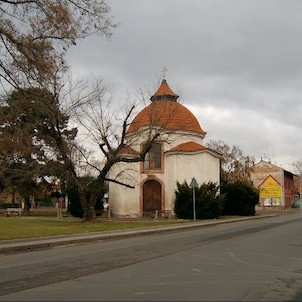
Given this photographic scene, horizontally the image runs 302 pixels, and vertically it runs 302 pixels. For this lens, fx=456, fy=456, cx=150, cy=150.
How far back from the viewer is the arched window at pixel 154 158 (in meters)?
44.2

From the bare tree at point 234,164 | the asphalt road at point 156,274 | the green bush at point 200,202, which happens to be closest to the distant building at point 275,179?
the bare tree at point 234,164

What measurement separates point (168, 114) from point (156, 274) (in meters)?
30.2

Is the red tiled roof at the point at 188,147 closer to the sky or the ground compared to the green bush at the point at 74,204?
closer to the sky

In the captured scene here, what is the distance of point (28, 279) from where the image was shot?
375 inches

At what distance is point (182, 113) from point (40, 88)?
30242mm

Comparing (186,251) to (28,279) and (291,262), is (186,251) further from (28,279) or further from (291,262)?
(28,279)

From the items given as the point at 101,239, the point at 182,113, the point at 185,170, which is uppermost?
the point at 182,113

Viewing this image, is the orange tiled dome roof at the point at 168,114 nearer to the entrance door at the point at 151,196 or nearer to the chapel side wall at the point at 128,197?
the chapel side wall at the point at 128,197

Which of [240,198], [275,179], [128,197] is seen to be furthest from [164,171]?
[275,179]

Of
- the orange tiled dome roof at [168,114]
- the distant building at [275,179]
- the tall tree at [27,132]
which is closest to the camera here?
the tall tree at [27,132]

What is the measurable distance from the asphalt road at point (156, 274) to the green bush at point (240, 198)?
32.3 meters

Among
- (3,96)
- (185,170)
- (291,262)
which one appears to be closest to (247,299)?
(291,262)

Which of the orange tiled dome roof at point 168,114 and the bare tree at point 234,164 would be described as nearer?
the orange tiled dome roof at point 168,114

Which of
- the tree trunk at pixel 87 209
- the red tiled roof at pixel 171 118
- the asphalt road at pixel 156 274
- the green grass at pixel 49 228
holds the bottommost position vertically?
the asphalt road at pixel 156 274
